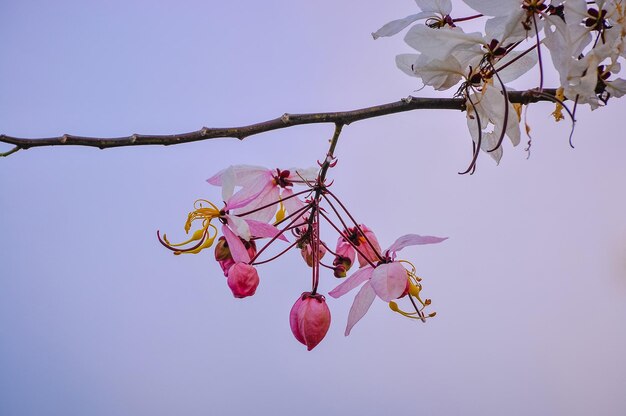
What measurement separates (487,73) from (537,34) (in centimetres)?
4

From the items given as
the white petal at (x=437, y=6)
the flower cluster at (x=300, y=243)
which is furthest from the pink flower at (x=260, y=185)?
the white petal at (x=437, y=6)

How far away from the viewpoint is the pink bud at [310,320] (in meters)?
0.35

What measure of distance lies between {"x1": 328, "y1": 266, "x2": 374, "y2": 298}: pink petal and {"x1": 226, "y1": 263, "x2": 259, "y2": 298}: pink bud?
0.06 m

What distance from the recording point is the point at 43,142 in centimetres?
32

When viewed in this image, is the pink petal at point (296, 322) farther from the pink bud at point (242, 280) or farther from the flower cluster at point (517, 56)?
the flower cluster at point (517, 56)

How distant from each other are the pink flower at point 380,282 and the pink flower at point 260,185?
0.08m

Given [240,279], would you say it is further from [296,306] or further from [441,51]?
[441,51]

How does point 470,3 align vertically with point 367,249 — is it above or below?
above

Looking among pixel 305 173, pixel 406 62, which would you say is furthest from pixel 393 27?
pixel 305 173

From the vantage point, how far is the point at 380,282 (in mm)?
358

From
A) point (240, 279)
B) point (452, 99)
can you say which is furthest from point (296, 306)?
point (452, 99)

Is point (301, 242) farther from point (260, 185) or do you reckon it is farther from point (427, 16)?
point (427, 16)

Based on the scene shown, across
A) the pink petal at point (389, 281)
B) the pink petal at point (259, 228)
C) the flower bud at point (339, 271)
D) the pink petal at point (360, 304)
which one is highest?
the pink petal at point (259, 228)

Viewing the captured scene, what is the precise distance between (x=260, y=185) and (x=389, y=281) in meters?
0.13
